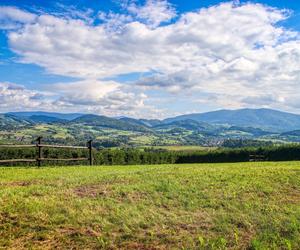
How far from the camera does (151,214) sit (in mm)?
11289

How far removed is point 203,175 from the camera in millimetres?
17078

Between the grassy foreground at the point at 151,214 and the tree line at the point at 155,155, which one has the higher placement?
the grassy foreground at the point at 151,214

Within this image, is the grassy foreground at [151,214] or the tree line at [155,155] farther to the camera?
the tree line at [155,155]

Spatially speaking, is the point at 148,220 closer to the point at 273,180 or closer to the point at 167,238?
the point at 167,238

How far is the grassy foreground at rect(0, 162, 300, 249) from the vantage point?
379 inches

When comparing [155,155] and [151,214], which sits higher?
[151,214]

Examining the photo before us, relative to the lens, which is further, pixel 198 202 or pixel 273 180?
pixel 273 180

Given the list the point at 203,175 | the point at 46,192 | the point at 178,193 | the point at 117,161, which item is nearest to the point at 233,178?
the point at 203,175

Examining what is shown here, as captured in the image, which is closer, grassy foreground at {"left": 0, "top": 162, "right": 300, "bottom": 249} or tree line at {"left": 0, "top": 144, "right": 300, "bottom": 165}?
grassy foreground at {"left": 0, "top": 162, "right": 300, "bottom": 249}

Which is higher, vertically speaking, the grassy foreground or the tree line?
the grassy foreground

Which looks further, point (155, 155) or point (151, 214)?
point (155, 155)

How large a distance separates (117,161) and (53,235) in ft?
167

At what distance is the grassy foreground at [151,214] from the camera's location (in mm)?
9617

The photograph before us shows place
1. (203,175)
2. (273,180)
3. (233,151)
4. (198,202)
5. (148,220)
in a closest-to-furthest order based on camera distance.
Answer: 1. (148,220)
2. (198,202)
3. (273,180)
4. (203,175)
5. (233,151)
